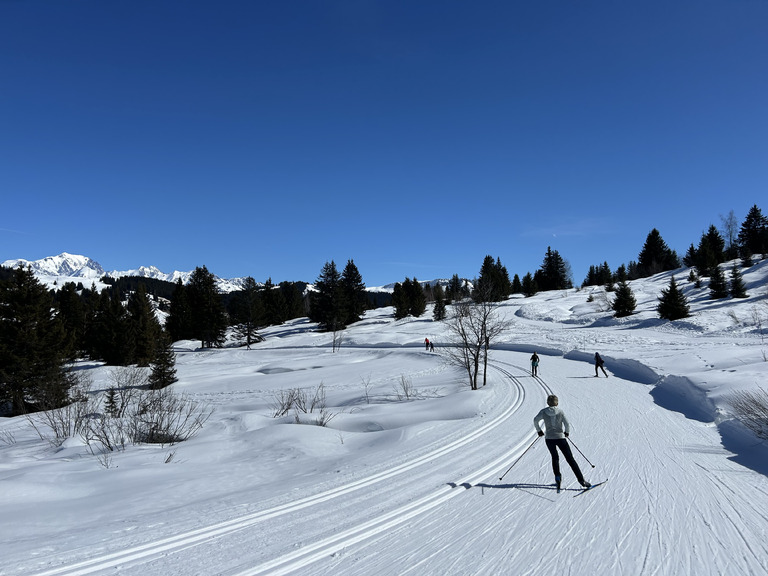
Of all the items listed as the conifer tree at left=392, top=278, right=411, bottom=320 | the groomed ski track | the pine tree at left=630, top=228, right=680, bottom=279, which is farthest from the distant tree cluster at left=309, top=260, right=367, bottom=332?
the pine tree at left=630, top=228, right=680, bottom=279

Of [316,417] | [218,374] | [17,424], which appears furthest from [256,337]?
[316,417]

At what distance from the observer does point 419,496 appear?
7.14m

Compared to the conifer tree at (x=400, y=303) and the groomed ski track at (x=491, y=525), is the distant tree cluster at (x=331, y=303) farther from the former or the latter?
the groomed ski track at (x=491, y=525)

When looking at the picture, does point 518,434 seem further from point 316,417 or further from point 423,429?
point 316,417

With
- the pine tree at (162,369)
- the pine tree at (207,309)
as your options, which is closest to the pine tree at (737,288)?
the pine tree at (162,369)

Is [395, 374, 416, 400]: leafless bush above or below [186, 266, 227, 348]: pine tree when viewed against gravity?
below

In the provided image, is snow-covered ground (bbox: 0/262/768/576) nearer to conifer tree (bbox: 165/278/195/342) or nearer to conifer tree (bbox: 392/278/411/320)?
conifer tree (bbox: 165/278/195/342)

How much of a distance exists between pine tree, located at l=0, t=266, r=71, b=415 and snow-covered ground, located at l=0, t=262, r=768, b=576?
9.42 m

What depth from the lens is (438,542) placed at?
18.3 ft

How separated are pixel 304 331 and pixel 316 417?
50540 millimetres

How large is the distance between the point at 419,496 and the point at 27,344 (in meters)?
31.4

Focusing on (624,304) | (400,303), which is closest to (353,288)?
(400,303)

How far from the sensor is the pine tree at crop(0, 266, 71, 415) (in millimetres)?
25377

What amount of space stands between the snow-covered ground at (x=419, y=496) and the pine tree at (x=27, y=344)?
9.42 meters
